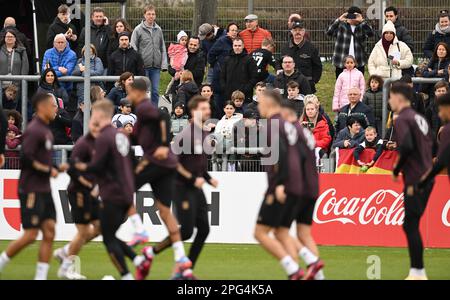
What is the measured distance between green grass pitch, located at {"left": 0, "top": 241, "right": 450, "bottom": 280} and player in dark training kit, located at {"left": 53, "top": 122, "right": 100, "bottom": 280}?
1.50 ft

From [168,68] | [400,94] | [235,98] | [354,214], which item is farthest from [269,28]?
[400,94]

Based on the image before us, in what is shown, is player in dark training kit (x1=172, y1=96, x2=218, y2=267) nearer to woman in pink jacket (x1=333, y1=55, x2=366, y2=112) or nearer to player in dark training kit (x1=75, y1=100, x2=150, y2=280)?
player in dark training kit (x1=75, y1=100, x2=150, y2=280)

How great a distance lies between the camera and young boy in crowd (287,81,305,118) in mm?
22641

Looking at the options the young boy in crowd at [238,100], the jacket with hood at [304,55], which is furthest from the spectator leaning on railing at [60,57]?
the jacket with hood at [304,55]

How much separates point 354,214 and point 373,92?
2.52 m

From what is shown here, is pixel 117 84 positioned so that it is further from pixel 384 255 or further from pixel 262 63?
pixel 384 255

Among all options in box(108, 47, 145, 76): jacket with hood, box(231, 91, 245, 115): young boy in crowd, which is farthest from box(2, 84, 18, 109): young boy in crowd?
box(231, 91, 245, 115): young boy in crowd

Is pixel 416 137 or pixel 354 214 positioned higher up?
pixel 416 137

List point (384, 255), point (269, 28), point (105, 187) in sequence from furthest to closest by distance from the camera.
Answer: point (269, 28), point (384, 255), point (105, 187)

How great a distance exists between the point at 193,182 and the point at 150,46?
8.14 metres

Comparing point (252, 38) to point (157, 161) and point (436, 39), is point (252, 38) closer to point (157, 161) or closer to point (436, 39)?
point (436, 39)

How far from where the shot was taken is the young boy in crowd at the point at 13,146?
22.2 m

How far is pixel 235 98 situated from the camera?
22891 mm

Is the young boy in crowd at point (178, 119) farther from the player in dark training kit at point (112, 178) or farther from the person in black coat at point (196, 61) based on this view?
the player in dark training kit at point (112, 178)
